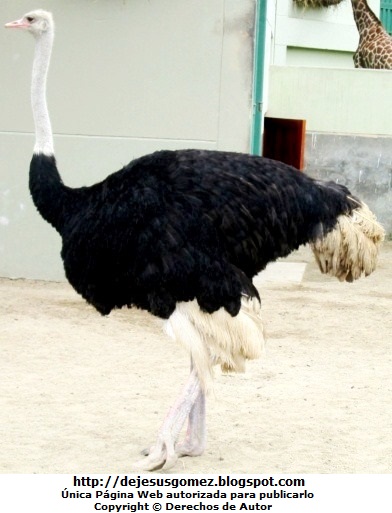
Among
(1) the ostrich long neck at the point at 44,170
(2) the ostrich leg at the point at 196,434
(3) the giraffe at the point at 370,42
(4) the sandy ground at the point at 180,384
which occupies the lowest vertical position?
(4) the sandy ground at the point at 180,384

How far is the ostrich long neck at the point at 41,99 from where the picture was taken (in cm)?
469

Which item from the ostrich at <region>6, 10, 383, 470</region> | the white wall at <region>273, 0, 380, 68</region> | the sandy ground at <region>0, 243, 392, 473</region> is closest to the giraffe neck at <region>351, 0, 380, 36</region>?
the white wall at <region>273, 0, 380, 68</region>

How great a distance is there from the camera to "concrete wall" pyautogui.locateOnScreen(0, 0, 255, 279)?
26.9ft

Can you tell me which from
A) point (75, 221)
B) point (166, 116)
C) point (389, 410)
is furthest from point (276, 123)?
point (75, 221)

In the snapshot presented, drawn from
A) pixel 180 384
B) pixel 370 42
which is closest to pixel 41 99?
pixel 180 384

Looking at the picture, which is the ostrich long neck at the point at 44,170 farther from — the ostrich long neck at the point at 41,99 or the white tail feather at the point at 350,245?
the white tail feather at the point at 350,245

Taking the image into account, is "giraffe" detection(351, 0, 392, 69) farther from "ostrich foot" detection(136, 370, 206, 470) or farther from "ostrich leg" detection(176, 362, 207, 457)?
"ostrich foot" detection(136, 370, 206, 470)

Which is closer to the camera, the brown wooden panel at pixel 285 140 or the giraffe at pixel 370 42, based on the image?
the brown wooden panel at pixel 285 140

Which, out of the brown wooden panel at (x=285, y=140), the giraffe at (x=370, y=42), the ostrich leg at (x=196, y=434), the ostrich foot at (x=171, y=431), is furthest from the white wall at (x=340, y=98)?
the ostrich foot at (x=171, y=431)

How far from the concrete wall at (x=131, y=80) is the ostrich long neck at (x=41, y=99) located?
328 centimetres

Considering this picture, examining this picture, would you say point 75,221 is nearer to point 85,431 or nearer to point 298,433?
point 85,431

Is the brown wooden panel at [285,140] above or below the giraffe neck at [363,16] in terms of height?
below

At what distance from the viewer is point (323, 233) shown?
435 cm

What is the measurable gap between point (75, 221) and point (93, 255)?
7.9 inches
